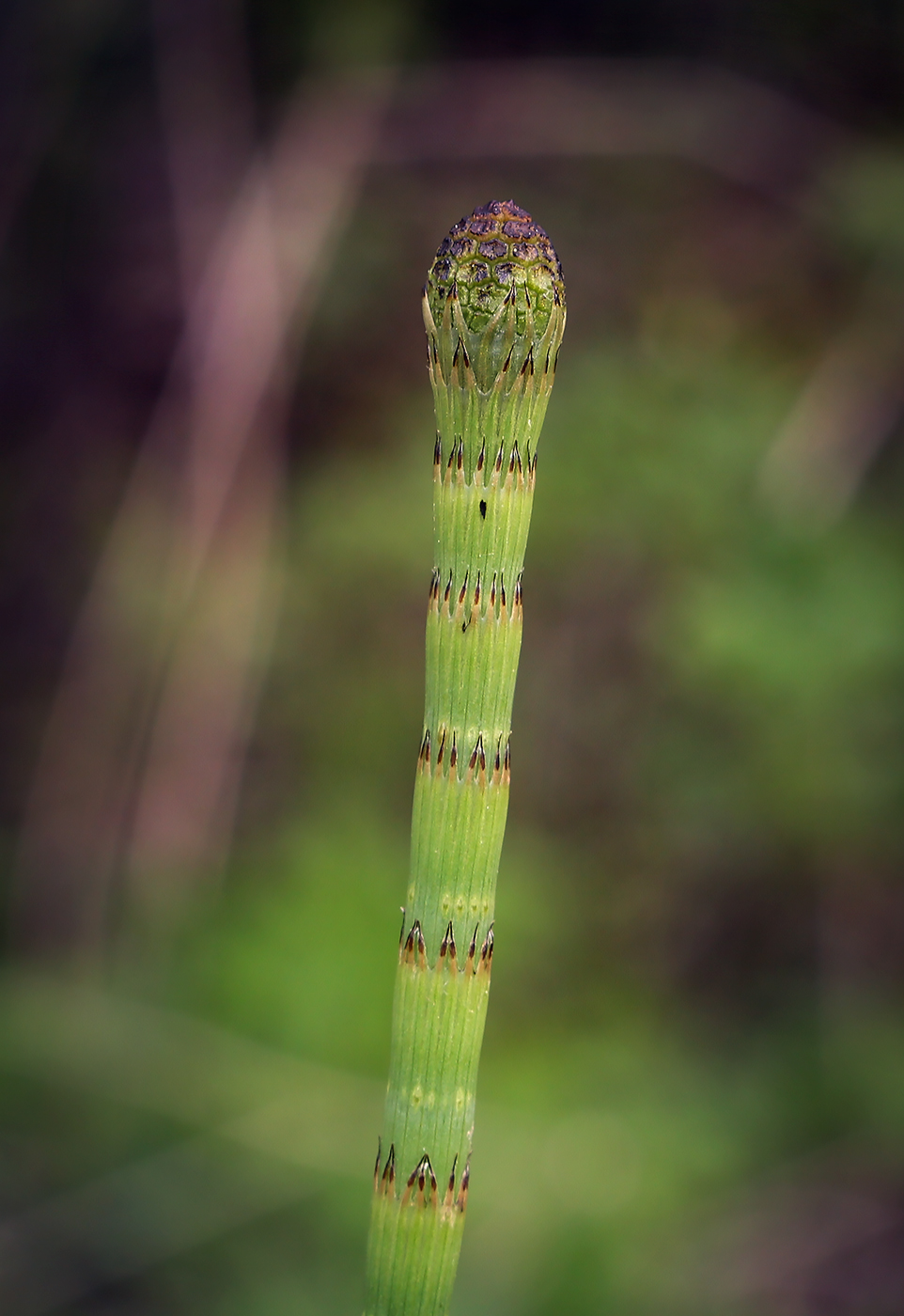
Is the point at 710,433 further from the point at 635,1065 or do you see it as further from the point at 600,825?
the point at 635,1065

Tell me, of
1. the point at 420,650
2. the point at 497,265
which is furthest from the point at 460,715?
the point at 420,650

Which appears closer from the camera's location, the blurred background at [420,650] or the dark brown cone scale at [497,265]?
the dark brown cone scale at [497,265]

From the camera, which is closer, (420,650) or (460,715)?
(460,715)

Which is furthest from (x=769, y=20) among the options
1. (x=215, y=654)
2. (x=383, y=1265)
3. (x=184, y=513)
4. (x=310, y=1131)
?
(x=383, y=1265)

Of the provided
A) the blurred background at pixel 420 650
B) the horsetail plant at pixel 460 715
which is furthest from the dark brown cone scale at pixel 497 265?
the blurred background at pixel 420 650

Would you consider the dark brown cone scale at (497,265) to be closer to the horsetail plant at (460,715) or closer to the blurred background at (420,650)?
the horsetail plant at (460,715)

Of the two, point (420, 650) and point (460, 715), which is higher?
point (420, 650)

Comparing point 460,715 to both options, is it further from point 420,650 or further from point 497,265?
point 420,650

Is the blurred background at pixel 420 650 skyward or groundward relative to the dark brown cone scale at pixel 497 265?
skyward
